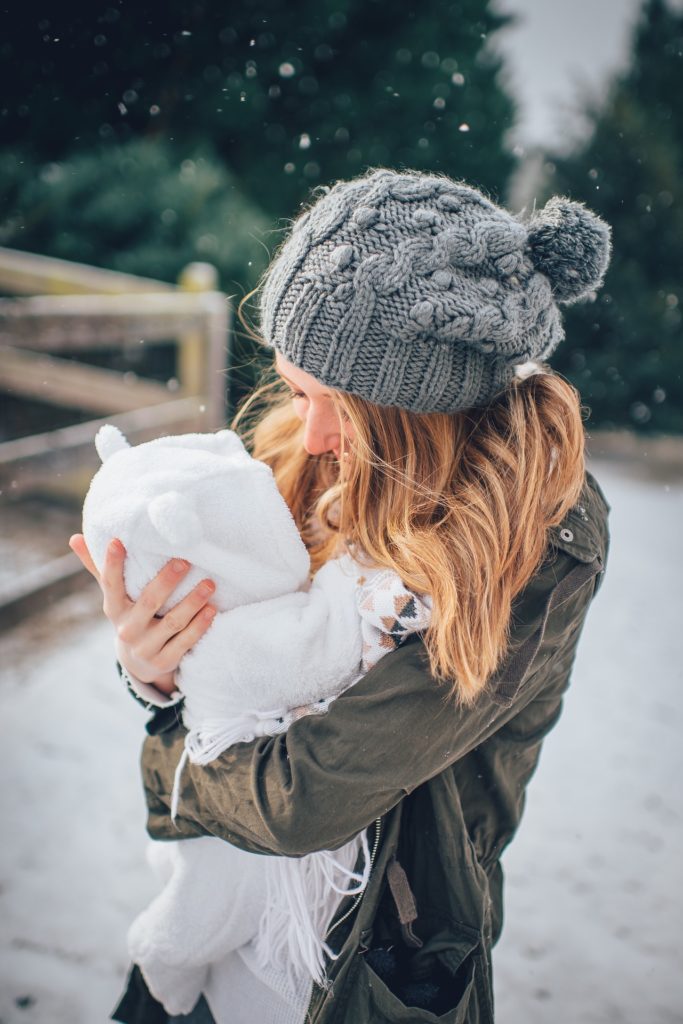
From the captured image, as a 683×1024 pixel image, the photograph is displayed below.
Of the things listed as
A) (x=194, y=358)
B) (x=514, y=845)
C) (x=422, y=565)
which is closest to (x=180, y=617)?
(x=422, y=565)

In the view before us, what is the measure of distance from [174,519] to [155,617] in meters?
0.19

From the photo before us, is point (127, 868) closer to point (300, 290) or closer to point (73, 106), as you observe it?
point (300, 290)

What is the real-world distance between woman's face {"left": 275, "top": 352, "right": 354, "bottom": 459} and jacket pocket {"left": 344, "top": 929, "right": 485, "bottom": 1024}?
773mm

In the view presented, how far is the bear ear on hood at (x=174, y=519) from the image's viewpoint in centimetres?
100

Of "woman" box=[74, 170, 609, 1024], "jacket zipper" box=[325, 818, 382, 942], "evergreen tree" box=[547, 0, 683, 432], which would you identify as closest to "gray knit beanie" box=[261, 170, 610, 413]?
"woman" box=[74, 170, 609, 1024]

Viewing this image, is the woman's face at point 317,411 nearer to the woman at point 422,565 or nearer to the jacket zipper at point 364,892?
the woman at point 422,565

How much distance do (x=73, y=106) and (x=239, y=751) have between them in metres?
4.70

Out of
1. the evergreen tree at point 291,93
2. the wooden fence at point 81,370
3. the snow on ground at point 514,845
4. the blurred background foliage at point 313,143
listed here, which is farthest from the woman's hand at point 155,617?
the blurred background foliage at point 313,143

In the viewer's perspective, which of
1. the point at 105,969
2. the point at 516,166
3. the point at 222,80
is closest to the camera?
the point at 105,969

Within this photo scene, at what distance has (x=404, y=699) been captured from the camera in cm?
98

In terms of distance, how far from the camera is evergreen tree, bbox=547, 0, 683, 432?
7.61 meters

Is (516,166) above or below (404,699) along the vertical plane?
above

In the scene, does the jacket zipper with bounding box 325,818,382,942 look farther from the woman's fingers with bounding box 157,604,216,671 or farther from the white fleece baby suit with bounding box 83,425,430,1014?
the woman's fingers with bounding box 157,604,216,671

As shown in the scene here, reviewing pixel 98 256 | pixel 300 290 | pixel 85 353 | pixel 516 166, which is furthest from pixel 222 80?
pixel 300 290
